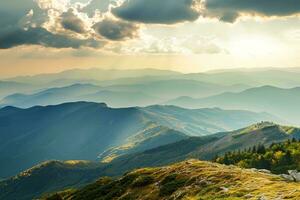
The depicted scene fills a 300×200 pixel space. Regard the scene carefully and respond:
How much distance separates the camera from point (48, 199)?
17038 centimetres

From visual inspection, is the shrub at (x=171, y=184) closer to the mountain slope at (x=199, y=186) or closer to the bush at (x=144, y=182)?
the mountain slope at (x=199, y=186)

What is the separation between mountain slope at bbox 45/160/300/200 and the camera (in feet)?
214

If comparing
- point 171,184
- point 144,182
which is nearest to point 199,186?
point 171,184

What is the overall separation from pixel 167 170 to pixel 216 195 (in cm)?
5457

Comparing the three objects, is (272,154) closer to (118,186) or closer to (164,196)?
(118,186)

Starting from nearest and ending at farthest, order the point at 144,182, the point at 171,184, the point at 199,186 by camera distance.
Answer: the point at 199,186 → the point at 171,184 → the point at 144,182

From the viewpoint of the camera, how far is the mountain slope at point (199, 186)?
65.1 metres

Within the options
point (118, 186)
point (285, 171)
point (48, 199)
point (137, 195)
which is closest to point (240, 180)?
point (137, 195)

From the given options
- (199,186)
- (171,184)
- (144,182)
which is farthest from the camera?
(144,182)

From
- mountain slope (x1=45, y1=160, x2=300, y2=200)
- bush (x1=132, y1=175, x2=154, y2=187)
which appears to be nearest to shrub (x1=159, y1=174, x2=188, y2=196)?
mountain slope (x1=45, y1=160, x2=300, y2=200)

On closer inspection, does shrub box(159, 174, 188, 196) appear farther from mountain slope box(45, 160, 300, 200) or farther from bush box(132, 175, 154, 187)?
bush box(132, 175, 154, 187)

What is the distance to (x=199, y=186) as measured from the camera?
287ft

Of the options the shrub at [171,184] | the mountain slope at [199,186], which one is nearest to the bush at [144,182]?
the mountain slope at [199,186]

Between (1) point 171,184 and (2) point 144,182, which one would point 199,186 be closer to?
(1) point 171,184
